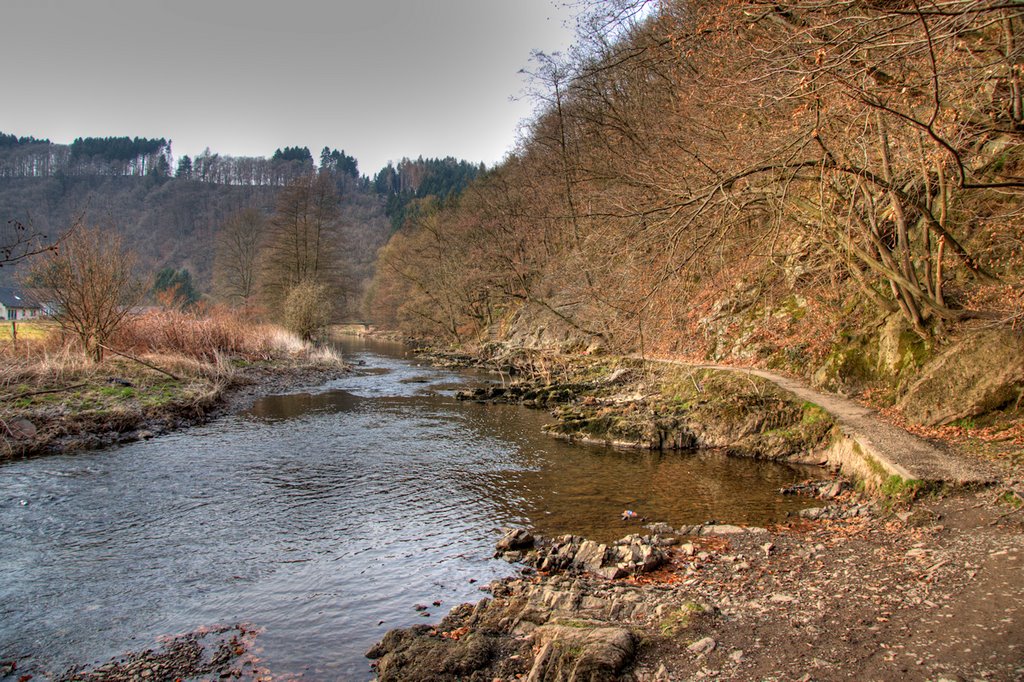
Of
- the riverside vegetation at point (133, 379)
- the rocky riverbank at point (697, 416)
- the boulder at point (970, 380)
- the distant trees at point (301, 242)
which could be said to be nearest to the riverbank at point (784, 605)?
the boulder at point (970, 380)

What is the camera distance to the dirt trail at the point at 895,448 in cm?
789

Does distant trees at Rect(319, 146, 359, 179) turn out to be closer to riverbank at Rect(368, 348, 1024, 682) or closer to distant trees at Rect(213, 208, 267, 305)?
distant trees at Rect(213, 208, 267, 305)

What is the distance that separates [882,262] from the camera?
11.3 m

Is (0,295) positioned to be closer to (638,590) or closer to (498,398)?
(498,398)

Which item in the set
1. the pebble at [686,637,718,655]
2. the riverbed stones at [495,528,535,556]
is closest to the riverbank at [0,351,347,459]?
the riverbed stones at [495,528,535,556]

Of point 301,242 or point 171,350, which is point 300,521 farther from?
point 301,242

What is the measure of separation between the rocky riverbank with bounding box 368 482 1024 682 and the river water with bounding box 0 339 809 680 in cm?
95

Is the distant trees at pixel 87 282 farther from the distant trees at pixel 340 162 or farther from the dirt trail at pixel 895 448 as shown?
the distant trees at pixel 340 162

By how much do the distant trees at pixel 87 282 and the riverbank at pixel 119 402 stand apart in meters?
1.28

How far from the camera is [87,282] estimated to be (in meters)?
18.4

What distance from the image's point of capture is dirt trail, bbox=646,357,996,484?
7.89m

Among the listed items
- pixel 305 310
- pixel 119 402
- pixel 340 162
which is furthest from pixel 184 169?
pixel 119 402

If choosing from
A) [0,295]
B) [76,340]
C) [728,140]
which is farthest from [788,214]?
[0,295]

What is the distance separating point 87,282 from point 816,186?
20437 millimetres
